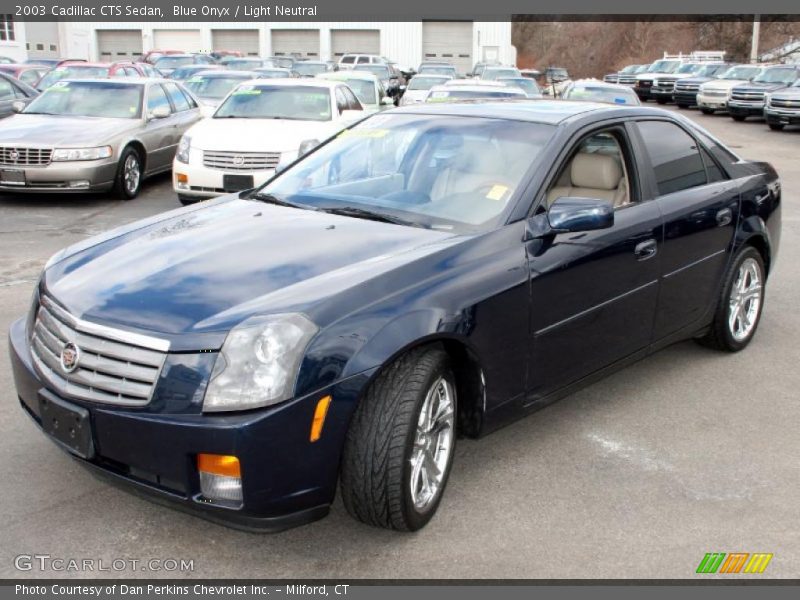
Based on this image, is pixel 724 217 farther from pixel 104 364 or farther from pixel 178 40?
pixel 178 40

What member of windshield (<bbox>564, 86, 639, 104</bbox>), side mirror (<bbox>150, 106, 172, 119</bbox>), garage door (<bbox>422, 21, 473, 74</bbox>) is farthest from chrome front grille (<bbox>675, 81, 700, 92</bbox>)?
side mirror (<bbox>150, 106, 172, 119</bbox>)

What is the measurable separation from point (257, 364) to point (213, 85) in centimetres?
1547

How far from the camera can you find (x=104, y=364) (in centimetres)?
309

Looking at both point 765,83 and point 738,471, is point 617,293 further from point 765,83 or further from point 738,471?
point 765,83

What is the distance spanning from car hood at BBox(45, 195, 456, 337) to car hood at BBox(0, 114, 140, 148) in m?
6.89

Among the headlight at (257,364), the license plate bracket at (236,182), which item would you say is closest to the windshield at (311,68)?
the license plate bracket at (236,182)

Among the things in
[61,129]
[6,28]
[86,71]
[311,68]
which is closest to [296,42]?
[6,28]

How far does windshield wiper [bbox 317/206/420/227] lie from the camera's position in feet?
13.2

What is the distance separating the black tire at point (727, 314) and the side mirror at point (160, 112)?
8.65 meters

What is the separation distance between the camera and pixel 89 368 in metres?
3.12

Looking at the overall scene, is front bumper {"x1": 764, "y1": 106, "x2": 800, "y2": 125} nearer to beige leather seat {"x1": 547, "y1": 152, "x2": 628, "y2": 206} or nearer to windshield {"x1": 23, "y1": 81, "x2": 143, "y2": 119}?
windshield {"x1": 23, "y1": 81, "x2": 143, "y2": 119}

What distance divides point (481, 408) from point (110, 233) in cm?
193

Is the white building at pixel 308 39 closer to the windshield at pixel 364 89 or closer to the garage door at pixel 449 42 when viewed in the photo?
the garage door at pixel 449 42

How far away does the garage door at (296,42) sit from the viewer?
6038 cm
